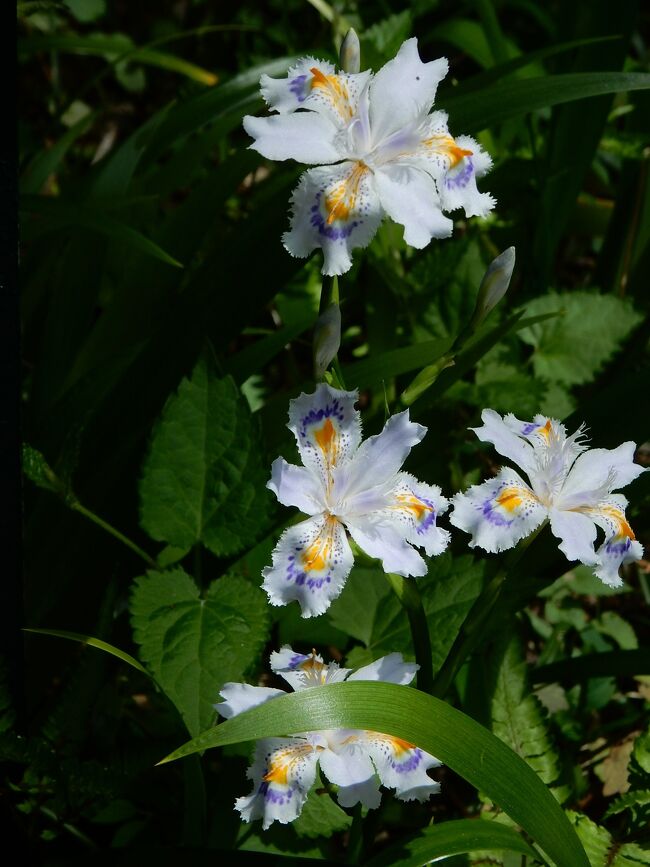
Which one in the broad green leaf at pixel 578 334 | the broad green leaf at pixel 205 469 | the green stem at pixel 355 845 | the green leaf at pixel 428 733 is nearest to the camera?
the green leaf at pixel 428 733

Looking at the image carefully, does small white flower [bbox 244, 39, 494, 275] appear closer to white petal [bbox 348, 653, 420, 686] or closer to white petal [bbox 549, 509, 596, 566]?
white petal [bbox 549, 509, 596, 566]

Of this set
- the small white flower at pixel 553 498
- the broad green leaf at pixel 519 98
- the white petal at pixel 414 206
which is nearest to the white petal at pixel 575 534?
the small white flower at pixel 553 498

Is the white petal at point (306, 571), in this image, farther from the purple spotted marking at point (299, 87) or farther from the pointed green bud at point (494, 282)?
the purple spotted marking at point (299, 87)

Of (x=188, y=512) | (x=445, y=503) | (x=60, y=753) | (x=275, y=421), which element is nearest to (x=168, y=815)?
(x=60, y=753)

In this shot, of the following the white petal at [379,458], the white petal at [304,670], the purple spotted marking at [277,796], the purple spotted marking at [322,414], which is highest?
the purple spotted marking at [322,414]

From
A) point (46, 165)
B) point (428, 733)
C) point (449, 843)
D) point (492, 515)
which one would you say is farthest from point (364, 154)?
point (46, 165)

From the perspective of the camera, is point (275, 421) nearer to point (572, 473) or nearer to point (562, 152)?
point (572, 473)

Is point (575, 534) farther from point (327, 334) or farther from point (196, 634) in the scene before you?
point (196, 634)
